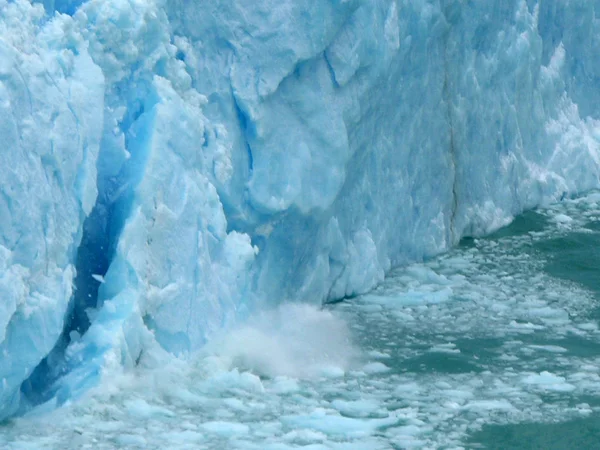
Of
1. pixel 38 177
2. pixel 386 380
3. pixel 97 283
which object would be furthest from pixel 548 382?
pixel 38 177

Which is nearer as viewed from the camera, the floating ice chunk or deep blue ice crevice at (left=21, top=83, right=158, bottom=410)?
deep blue ice crevice at (left=21, top=83, right=158, bottom=410)

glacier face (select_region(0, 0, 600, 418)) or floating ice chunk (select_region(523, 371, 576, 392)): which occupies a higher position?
glacier face (select_region(0, 0, 600, 418))

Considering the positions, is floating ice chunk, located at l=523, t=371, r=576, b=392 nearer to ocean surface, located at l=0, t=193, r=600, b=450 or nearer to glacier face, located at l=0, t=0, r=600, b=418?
ocean surface, located at l=0, t=193, r=600, b=450

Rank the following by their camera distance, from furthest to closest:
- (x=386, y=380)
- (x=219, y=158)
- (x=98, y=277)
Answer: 1. (x=219, y=158)
2. (x=386, y=380)
3. (x=98, y=277)

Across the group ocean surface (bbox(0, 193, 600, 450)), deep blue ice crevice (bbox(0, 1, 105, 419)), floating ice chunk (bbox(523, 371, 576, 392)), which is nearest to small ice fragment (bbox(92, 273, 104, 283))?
deep blue ice crevice (bbox(0, 1, 105, 419))

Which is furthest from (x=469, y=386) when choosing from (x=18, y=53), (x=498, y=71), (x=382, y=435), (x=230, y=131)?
(x=498, y=71)

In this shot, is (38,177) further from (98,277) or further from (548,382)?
(548,382)
